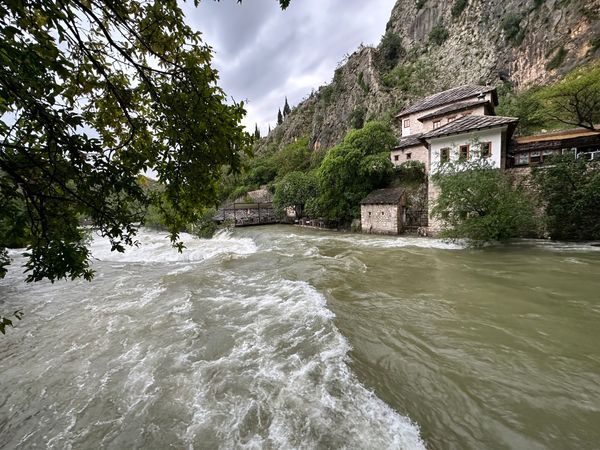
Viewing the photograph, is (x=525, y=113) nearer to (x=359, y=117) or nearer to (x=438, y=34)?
(x=359, y=117)

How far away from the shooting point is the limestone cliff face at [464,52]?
28.6 m

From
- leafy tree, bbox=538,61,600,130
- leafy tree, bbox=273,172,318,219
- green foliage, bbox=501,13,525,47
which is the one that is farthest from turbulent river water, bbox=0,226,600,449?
green foliage, bbox=501,13,525,47

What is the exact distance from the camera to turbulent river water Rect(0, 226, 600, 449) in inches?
127

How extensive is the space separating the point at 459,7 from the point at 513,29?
47.1 feet

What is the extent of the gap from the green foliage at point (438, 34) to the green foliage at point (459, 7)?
228 cm

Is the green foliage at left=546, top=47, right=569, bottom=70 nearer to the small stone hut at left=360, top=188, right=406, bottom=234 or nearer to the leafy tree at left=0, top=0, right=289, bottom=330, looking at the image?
the small stone hut at left=360, top=188, right=406, bottom=234

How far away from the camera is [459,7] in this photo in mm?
44250

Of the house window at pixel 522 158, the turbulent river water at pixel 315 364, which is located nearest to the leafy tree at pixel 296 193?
the house window at pixel 522 158

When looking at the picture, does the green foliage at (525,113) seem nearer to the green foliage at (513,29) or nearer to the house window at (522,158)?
the house window at (522,158)

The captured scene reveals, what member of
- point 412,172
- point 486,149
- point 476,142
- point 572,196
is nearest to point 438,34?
point 412,172

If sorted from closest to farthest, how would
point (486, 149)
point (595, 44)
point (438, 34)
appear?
point (486, 149), point (595, 44), point (438, 34)

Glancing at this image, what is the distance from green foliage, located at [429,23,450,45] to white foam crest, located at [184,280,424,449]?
187ft

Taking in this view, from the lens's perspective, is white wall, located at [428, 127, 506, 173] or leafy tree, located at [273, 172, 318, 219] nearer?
white wall, located at [428, 127, 506, 173]

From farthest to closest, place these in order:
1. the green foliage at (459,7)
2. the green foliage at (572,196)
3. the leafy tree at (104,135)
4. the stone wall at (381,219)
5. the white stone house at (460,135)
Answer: the green foliage at (459,7), the stone wall at (381,219), the white stone house at (460,135), the green foliage at (572,196), the leafy tree at (104,135)
